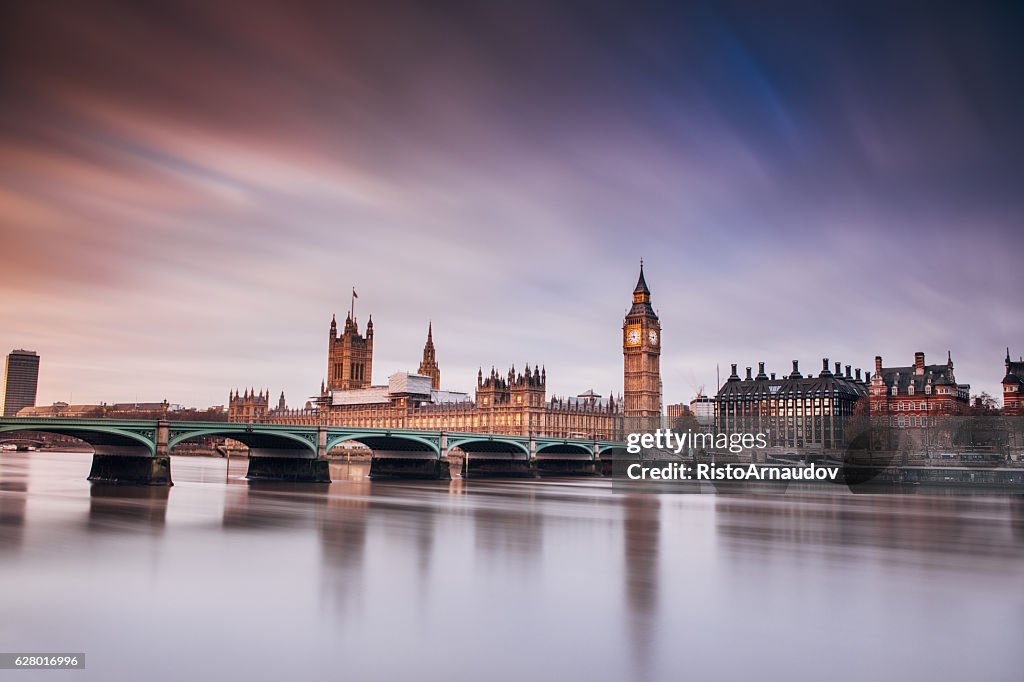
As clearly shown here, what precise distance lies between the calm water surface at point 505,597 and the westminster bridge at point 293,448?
59.2 ft

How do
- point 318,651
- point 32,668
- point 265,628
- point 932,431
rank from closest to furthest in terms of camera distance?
1. point 32,668
2. point 318,651
3. point 265,628
4. point 932,431

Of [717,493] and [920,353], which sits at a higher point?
[920,353]

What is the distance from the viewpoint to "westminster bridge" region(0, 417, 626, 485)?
52.8m

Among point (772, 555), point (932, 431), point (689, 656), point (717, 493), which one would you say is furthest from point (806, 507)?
point (932, 431)

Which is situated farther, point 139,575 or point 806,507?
point 806,507

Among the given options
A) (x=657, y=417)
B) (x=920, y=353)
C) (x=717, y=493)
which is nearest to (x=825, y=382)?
(x=920, y=353)

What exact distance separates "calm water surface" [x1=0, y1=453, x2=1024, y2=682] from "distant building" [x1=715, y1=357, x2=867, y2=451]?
113273 millimetres

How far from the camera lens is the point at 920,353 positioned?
127688mm

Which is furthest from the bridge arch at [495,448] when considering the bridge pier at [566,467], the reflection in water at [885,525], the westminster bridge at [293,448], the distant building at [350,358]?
the distant building at [350,358]

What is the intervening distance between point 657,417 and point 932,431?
54779 mm

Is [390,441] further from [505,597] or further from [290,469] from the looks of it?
[505,597]

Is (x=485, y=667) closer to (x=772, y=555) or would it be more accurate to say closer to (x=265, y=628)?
(x=265, y=628)

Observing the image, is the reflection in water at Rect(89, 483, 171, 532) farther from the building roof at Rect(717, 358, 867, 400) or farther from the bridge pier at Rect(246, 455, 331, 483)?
the building roof at Rect(717, 358, 867, 400)

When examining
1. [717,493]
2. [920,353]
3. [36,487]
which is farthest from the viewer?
[920,353]
